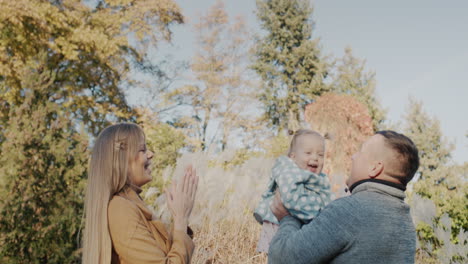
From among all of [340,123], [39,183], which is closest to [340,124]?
[340,123]

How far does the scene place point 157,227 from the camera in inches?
64.1

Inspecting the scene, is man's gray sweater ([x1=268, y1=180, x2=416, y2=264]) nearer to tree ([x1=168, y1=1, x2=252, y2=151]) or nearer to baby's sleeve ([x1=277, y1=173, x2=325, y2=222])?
baby's sleeve ([x1=277, y1=173, x2=325, y2=222])

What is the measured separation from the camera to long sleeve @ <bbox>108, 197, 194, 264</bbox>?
1427 millimetres

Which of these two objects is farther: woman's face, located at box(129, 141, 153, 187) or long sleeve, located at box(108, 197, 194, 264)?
woman's face, located at box(129, 141, 153, 187)

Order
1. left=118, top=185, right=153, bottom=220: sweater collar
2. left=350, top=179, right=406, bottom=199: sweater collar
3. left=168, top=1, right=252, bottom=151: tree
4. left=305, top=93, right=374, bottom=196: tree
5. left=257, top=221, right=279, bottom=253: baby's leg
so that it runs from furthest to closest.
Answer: left=168, top=1, right=252, bottom=151: tree
left=305, top=93, right=374, bottom=196: tree
left=257, top=221, right=279, bottom=253: baby's leg
left=118, top=185, right=153, bottom=220: sweater collar
left=350, top=179, right=406, bottom=199: sweater collar

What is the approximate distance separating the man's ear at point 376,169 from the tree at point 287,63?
1872cm

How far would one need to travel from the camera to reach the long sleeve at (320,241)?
4.01 ft

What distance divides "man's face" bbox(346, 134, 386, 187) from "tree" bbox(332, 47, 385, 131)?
2008cm

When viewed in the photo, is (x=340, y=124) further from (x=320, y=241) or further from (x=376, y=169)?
(x=320, y=241)

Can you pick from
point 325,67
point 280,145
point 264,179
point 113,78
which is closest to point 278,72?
point 325,67

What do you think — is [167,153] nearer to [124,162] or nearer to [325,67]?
[124,162]

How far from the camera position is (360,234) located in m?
1.23

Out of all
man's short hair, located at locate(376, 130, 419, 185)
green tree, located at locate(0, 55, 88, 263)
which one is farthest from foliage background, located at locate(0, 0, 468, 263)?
man's short hair, located at locate(376, 130, 419, 185)

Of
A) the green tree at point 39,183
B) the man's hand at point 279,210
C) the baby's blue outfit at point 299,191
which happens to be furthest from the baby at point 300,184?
the green tree at point 39,183
